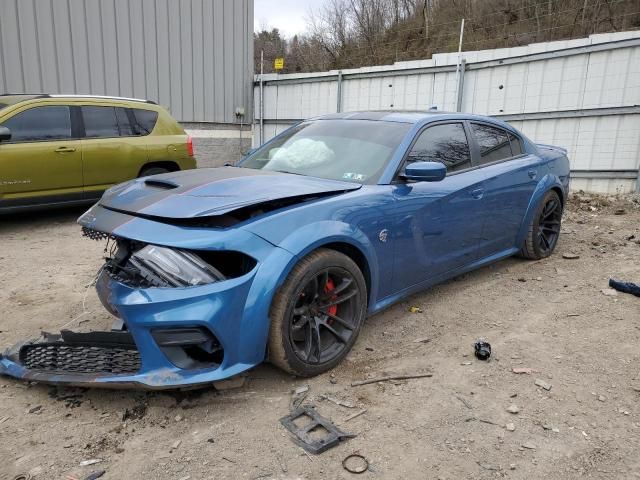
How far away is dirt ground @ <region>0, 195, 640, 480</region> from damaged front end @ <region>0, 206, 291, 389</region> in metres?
0.22

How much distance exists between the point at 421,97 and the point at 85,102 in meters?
6.39

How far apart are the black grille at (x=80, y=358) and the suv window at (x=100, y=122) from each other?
15.3ft

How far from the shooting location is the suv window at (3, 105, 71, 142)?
616cm

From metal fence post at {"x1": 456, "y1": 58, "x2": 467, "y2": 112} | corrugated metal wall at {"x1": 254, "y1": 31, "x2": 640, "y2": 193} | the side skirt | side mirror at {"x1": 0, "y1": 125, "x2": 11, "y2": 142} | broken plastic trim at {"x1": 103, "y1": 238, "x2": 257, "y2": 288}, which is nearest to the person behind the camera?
broken plastic trim at {"x1": 103, "y1": 238, "x2": 257, "y2": 288}

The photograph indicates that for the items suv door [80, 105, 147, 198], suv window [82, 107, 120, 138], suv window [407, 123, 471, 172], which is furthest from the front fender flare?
suv window [82, 107, 120, 138]

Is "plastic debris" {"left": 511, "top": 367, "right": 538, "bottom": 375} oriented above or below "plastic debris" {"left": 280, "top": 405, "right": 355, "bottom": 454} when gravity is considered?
above

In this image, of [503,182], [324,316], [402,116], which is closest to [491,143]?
[503,182]

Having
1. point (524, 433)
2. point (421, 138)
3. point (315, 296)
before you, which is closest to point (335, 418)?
point (315, 296)

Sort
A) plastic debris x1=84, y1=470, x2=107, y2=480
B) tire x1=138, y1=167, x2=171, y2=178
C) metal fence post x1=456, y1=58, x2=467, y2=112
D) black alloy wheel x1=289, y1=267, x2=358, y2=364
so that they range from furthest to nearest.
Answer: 1. metal fence post x1=456, y1=58, x2=467, y2=112
2. tire x1=138, y1=167, x2=171, y2=178
3. black alloy wheel x1=289, y1=267, x2=358, y2=364
4. plastic debris x1=84, y1=470, x2=107, y2=480

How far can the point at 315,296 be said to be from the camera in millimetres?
2893

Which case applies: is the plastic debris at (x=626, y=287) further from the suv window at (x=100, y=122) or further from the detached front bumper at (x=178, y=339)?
the suv window at (x=100, y=122)

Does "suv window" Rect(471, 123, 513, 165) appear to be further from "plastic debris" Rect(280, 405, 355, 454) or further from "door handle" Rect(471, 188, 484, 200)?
"plastic debris" Rect(280, 405, 355, 454)

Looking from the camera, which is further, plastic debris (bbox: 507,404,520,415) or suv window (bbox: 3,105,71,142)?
suv window (bbox: 3,105,71,142)

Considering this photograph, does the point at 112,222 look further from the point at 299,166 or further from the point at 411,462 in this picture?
the point at 411,462
